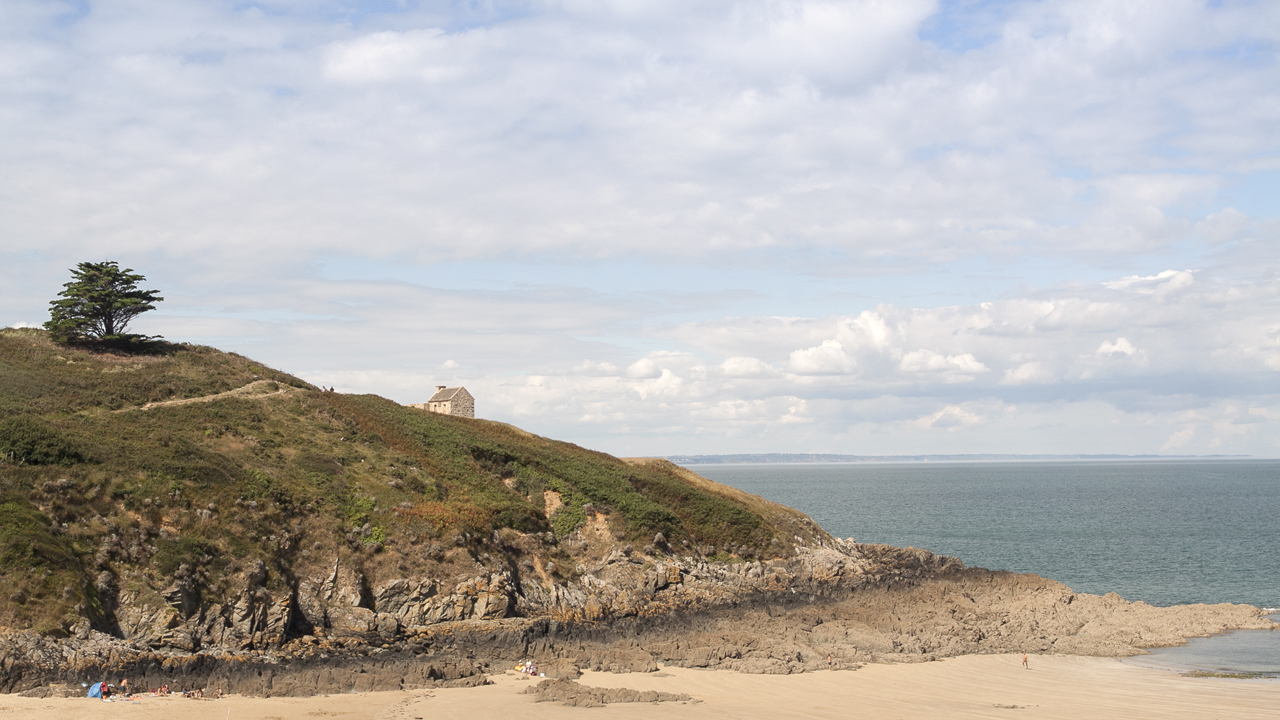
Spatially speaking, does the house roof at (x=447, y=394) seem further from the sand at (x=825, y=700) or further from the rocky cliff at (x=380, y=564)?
the sand at (x=825, y=700)

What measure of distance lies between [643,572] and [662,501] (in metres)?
12.2

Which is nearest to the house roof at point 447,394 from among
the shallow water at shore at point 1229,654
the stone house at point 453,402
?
the stone house at point 453,402

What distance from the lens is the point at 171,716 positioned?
2606cm

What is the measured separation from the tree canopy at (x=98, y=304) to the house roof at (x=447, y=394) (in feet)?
83.7

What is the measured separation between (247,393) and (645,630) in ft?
122

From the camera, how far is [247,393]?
60.5 m

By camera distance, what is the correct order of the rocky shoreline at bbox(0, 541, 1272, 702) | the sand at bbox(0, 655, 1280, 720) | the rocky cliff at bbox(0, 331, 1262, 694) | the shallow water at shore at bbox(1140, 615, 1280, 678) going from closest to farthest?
the sand at bbox(0, 655, 1280, 720) → the rocky shoreline at bbox(0, 541, 1272, 702) → the rocky cliff at bbox(0, 331, 1262, 694) → the shallow water at shore at bbox(1140, 615, 1280, 678)

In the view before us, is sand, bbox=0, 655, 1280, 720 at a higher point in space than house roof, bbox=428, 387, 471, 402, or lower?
lower

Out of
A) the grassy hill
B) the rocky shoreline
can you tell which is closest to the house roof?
the grassy hill

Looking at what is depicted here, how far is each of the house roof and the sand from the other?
50.3 metres

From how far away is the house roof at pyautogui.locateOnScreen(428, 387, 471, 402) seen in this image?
80.9 m

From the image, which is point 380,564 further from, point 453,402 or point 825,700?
point 453,402

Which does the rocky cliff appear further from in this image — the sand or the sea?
the sea

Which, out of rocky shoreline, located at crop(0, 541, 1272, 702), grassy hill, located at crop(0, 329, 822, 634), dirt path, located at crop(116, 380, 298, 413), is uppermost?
dirt path, located at crop(116, 380, 298, 413)
